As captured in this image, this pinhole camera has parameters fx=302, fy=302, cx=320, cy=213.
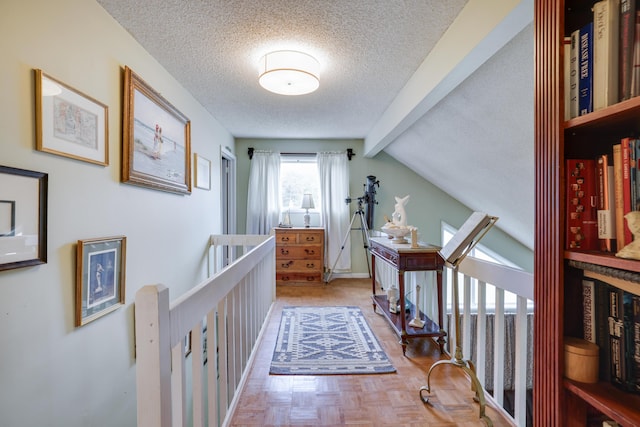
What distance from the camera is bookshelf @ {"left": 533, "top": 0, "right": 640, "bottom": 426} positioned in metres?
0.87

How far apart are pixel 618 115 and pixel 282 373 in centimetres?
201

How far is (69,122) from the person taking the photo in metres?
1.49

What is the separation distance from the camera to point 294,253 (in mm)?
4359

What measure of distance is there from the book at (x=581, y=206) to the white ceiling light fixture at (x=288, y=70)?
1768mm

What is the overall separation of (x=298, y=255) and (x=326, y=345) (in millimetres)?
2056

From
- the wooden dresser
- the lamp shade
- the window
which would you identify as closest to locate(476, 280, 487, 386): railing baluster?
the wooden dresser

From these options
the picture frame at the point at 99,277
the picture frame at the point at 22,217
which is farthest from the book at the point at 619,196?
the picture frame at the point at 99,277

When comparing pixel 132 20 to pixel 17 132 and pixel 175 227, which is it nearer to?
pixel 17 132

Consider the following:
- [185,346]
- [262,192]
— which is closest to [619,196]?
[185,346]

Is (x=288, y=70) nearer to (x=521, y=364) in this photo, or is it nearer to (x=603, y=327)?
(x=603, y=327)

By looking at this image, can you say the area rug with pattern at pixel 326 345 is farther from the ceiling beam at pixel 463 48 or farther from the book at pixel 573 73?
the ceiling beam at pixel 463 48

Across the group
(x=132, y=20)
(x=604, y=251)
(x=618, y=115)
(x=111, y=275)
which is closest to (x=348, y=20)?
(x=132, y=20)

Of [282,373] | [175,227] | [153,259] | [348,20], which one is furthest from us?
[175,227]

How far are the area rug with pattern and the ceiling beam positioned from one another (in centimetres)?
194
